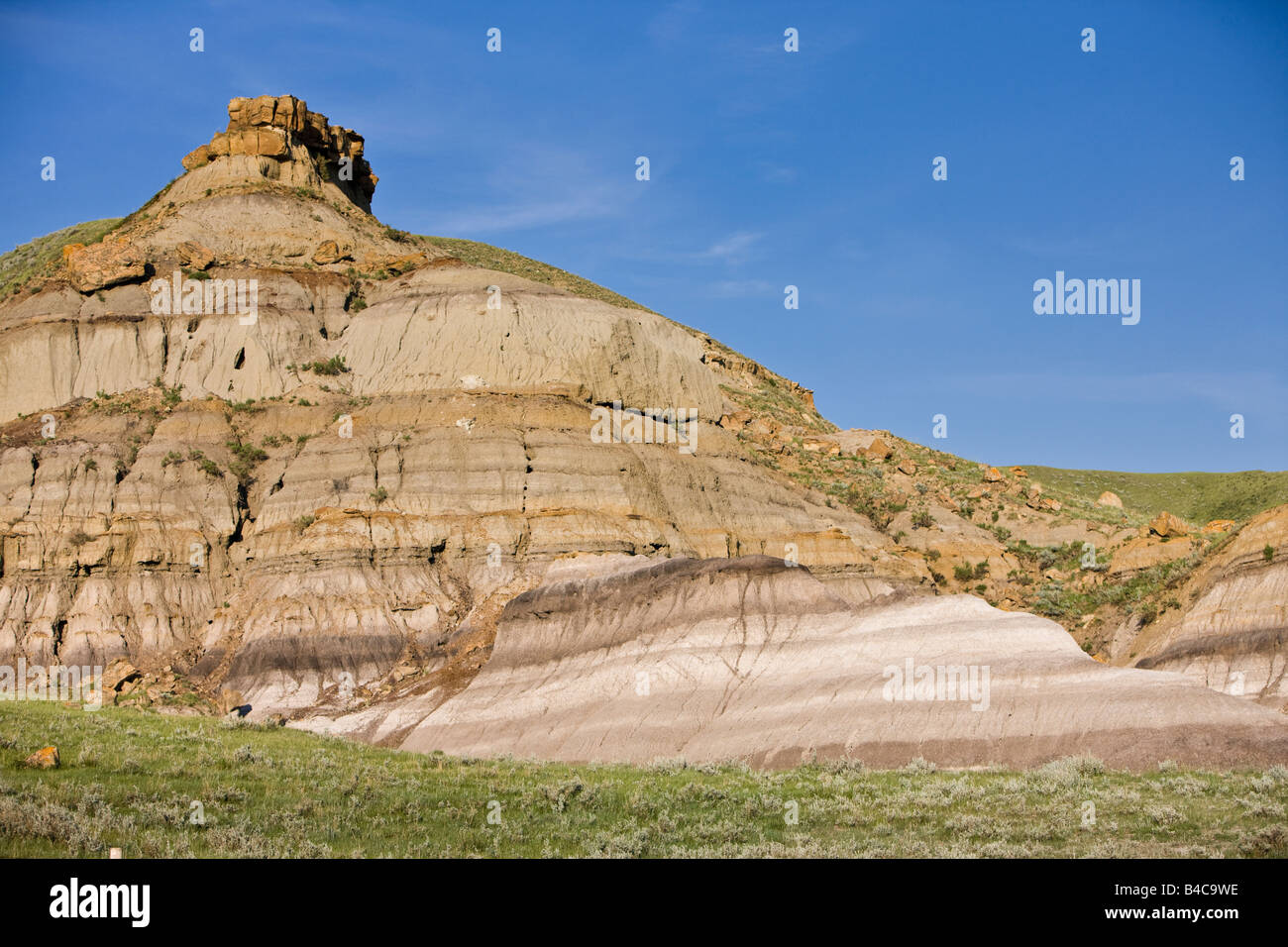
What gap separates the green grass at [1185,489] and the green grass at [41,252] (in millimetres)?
75629

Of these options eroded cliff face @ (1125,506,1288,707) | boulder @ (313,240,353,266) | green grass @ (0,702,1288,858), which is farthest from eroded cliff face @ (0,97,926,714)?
green grass @ (0,702,1288,858)

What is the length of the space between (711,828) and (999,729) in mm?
12569

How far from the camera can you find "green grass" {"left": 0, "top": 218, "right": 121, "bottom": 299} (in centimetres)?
8888

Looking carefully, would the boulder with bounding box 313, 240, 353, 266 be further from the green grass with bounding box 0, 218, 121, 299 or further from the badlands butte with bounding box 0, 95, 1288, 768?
the green grass with bounding box 0, 218, 121, 299

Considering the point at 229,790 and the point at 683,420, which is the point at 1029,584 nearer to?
the point at 683,420

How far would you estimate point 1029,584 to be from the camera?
66.1 meters

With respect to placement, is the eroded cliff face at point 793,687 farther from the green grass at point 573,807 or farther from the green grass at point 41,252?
the green grass at point 41,252

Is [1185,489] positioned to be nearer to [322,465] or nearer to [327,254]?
[327,254]

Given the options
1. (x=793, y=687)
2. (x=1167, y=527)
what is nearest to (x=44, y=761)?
(x=793, y=687)

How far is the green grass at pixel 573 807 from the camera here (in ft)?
56.0

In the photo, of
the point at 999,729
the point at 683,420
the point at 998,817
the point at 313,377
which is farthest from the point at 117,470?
the point at 998,817

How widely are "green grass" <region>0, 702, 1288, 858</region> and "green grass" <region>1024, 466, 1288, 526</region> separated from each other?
7142cm

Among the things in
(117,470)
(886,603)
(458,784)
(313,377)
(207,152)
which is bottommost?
(458,784)
